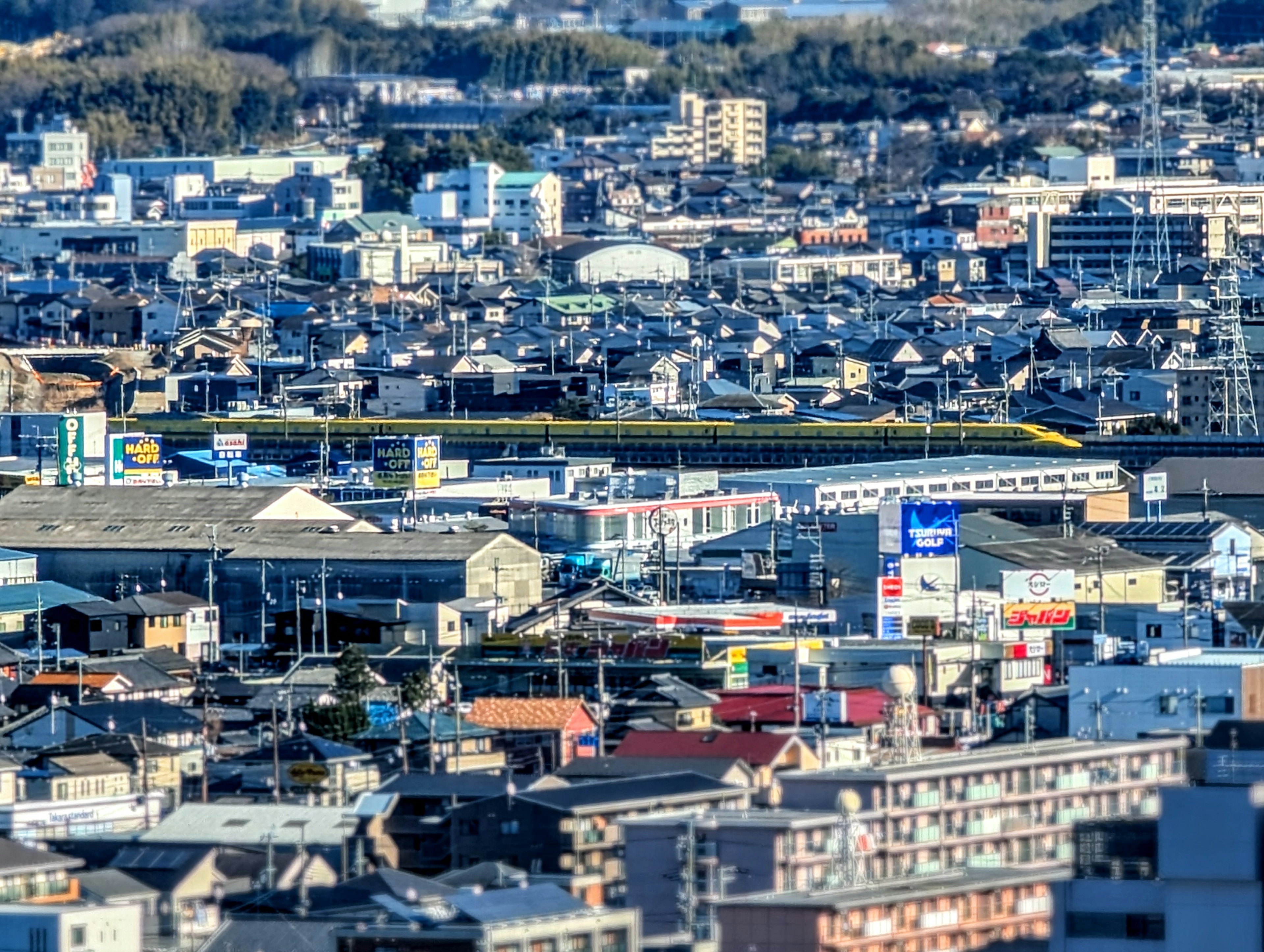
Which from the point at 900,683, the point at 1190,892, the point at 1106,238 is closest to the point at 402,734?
the point at 900,683

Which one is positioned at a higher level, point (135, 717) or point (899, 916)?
point (899, 916)

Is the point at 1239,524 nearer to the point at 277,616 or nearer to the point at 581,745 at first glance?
the point at 277,616

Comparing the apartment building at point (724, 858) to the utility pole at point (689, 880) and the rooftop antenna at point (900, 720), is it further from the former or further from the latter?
the rooftop antenna at point (900, 720)

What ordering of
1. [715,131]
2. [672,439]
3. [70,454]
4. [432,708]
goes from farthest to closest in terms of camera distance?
[715,131], [672,439], [70,454], [432,708]

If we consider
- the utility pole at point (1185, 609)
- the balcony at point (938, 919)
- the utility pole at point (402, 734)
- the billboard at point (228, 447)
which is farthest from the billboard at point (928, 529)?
the billboard at point (228, 447)

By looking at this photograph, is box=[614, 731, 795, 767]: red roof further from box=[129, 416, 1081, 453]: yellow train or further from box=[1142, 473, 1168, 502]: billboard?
box=[129, 416, 1081, 453]: yellow train

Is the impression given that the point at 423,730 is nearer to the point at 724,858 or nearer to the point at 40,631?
the point at 724,858

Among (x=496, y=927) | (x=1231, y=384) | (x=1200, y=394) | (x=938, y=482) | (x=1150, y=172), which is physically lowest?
(x=1200, y=394)
